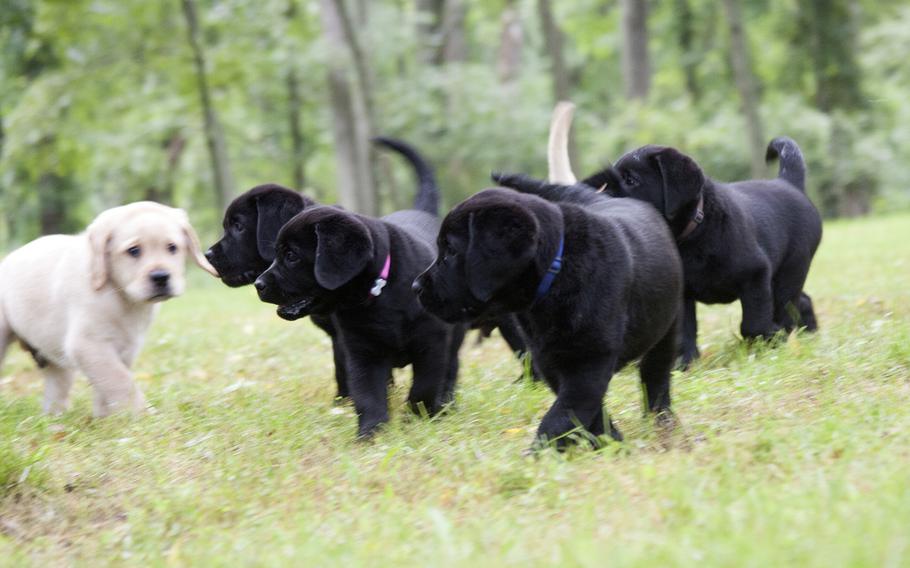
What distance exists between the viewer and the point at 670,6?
91.8ft

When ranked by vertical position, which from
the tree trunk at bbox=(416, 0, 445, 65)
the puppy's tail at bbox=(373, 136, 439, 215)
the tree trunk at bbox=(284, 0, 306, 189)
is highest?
the tree trunk at bbox=(416, 0, 445, 65)

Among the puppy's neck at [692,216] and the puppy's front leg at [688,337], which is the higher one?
the puppy's neck at [692,216]

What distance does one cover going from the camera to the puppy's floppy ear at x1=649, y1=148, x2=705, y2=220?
5.52 metres

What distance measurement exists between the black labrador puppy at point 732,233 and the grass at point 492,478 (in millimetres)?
334

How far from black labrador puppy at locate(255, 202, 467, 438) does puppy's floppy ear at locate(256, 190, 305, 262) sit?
2.12 ft

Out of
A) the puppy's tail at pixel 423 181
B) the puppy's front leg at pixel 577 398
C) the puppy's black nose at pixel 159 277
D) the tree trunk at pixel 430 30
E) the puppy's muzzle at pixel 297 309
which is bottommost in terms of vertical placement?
the puppy's front leg at pixel 577 398

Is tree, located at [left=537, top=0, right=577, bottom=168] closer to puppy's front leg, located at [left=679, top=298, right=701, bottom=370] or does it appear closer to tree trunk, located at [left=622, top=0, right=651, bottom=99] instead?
tree trunk, located at [left=622, top=0, right=651, bottom=99]

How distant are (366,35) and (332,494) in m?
18.7

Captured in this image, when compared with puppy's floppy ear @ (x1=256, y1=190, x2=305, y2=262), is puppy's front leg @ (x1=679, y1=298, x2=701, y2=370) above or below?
below

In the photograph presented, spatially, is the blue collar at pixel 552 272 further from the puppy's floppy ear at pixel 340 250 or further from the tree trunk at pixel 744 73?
the tree trunk at pixel 744 73

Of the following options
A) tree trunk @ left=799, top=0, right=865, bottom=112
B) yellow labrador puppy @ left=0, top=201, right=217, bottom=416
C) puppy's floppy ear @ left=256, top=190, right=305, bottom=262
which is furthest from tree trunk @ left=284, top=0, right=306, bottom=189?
puppy's floppy ear @ left=256, top=190, right=305, bottom=262

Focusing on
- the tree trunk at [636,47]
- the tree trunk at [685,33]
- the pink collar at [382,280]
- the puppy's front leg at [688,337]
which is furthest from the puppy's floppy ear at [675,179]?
the tree trunk at [685,33]

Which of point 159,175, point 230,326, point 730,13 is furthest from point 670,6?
point 230,326

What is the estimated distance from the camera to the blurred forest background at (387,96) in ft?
60.6
